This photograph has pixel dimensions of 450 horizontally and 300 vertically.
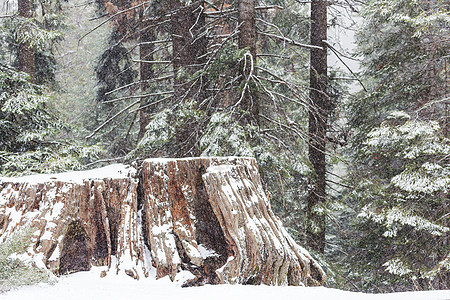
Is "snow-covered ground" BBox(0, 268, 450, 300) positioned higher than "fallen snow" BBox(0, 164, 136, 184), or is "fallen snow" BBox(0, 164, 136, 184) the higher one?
"fallen snow" BBox(0, 164, 136, 184)

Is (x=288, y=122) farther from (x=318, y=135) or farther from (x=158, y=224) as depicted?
(x=158, y=224)

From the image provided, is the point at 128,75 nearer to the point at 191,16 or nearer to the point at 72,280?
the point at 191,16

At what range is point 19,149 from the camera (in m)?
7.77

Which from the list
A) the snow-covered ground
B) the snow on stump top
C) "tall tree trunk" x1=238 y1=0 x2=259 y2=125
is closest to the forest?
"tall tree trunk" x1=238 y1=0 x2=259 y2=125

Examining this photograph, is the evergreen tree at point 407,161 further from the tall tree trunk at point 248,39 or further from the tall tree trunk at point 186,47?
the tall tree trunk at point 186,47

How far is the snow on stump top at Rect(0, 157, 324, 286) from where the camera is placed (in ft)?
10.00

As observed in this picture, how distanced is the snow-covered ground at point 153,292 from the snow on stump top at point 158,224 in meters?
0.15

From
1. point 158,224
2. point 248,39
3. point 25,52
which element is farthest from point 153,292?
point 25,52

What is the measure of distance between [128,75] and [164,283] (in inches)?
445

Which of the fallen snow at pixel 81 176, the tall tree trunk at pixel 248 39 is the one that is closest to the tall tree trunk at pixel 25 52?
the tall tree trunk at pixel 248 39

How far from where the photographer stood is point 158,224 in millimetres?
3260

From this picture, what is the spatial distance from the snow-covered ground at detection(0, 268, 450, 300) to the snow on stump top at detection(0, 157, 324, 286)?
0.15m

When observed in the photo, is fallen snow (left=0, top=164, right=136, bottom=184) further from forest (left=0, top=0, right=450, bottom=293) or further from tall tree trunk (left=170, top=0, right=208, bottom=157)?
tall tree trunk (left=170, top=0, right=208, bottom=157)

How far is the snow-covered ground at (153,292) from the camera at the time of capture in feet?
8.05
